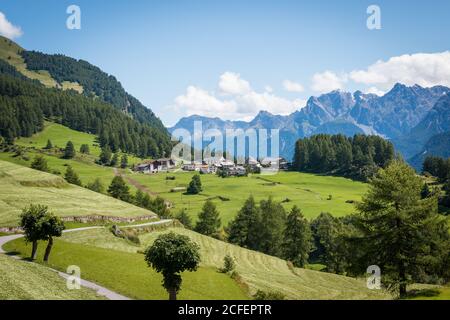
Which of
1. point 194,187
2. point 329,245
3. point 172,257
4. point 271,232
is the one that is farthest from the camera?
point 194,187

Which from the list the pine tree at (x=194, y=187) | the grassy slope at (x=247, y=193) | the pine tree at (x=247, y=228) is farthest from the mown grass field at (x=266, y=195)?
the pine tree at (x=247, y=228)

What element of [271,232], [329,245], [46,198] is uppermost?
[46,198]

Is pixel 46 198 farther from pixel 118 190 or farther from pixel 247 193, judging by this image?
pixel 247 193

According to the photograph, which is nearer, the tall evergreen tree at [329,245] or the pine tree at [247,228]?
the tall evergreen tree at [329,245]

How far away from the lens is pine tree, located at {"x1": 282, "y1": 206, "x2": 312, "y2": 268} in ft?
348

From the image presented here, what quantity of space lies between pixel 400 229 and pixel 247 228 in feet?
258

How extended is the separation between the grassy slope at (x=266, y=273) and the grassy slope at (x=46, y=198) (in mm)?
11104

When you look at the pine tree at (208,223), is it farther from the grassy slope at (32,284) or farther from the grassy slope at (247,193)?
the grassy slope at (32,284)

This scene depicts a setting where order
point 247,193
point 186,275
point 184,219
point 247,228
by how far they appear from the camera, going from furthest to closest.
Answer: point 247,193, point 184,219, point 247,228, point 186,275

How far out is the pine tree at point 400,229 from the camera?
3856cm

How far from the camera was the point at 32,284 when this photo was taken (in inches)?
1355

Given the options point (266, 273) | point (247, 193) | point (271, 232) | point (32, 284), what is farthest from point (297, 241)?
point (32, 284)

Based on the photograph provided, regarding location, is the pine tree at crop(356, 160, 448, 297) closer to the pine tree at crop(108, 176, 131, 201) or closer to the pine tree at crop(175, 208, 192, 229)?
the pine tree at crop(175, 208, 192, 229)

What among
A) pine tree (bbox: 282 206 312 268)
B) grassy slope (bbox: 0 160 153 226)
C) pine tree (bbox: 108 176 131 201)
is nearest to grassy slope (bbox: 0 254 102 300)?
grassy slope (bbox: 0 160 153 226)
